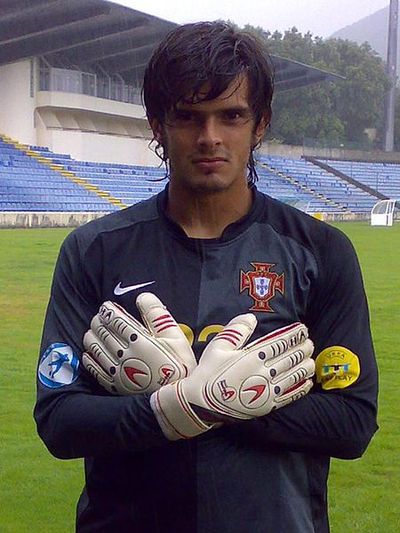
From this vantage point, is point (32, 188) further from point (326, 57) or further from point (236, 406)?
point (326, 57)

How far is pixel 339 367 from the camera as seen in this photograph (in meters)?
1.63

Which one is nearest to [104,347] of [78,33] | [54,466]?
[54,466]

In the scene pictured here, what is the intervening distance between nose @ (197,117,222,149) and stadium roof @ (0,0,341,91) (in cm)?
2438

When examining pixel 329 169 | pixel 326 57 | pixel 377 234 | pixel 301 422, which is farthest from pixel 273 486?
pixel 326 57

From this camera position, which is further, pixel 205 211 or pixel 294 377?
pixel 205 211

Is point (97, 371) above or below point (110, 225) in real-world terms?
below

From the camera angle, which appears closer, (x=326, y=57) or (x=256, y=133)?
(x=256, y=133)

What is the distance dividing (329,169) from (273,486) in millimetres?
42340

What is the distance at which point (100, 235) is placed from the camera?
172 cm

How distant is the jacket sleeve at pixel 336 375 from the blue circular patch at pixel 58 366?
35 cm

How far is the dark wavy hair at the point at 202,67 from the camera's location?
5.27ft

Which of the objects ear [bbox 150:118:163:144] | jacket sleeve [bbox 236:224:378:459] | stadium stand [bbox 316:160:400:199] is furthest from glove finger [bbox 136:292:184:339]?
stadium stand [bbox 316:160:400:199]

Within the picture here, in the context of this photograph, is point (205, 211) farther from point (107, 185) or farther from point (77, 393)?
point (107, 185)

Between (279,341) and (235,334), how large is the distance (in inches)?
3.5
